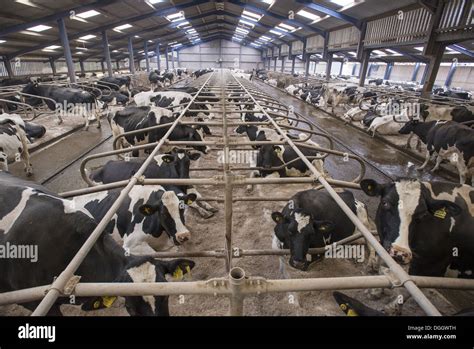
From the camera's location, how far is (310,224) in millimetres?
3350

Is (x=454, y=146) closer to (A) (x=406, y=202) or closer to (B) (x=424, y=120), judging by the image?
(B) (x=424, y=120)

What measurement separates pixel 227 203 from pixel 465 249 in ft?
8.92

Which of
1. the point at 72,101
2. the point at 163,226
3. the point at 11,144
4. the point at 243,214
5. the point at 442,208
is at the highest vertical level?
the point at 442,208

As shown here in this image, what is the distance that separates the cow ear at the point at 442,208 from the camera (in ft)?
8.80

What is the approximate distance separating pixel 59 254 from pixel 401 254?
10.3ft

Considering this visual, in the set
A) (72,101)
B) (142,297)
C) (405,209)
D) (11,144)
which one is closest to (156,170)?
(142,297)

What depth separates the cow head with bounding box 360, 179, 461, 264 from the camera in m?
2.72

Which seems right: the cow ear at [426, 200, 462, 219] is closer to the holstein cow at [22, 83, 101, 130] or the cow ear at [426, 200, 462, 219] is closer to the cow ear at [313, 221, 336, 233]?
the cow ear at [313, 221, 336, 233]

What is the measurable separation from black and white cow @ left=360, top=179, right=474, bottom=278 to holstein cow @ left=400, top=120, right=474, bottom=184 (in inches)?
153

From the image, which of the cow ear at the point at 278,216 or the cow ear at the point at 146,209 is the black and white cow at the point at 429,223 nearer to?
the cow ear at the point at 278,216

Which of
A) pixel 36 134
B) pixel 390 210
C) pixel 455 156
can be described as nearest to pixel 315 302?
pixel 390 210
